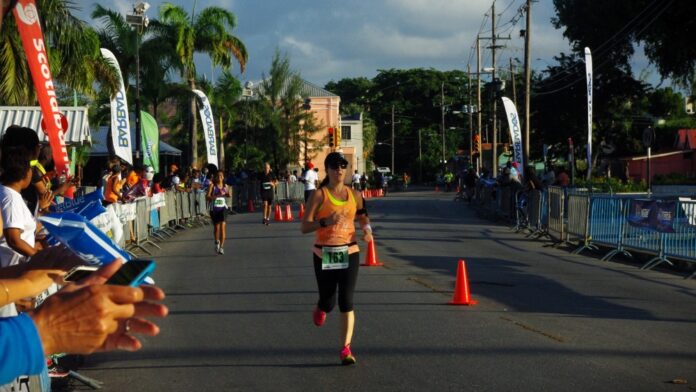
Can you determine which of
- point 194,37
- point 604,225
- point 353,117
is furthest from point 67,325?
point 353,117

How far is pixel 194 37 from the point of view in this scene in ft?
147

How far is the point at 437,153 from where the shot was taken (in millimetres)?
109438

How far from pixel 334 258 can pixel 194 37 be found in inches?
1473

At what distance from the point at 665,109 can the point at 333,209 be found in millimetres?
71692

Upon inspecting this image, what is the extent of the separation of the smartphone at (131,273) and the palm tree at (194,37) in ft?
139

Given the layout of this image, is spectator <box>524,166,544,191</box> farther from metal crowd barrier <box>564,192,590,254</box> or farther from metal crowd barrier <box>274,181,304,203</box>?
metal crowd barrier <box>274,181,304,203</box>

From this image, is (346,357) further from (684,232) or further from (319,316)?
(684,232)

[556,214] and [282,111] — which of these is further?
[282,111]

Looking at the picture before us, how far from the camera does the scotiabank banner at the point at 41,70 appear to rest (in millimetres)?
16531

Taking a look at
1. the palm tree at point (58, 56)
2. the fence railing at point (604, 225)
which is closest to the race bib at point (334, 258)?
the fence railing at point (604, 225)

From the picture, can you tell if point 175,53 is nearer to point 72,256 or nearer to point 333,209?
point 333,209

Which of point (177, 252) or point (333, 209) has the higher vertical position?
point (333, 209)

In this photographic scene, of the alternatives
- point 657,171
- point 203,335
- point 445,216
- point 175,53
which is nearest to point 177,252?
point 203,335

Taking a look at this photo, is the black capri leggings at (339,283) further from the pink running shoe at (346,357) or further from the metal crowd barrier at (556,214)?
the metal crowd barrier at (556,214)
